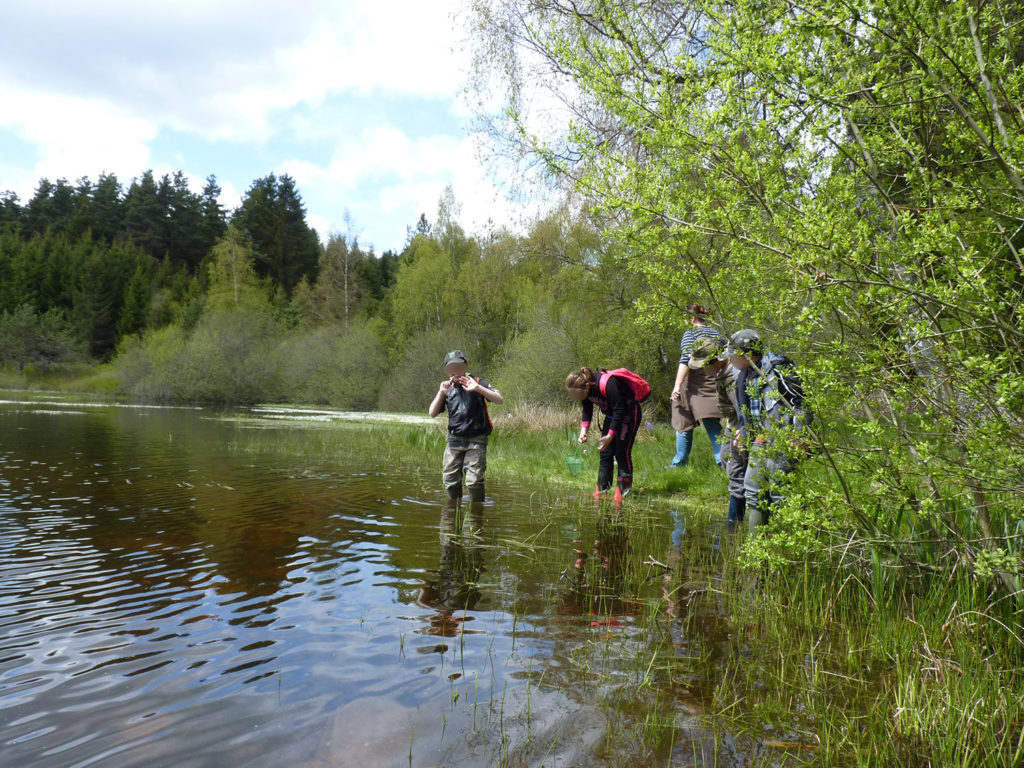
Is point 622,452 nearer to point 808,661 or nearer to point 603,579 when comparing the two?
point 603,579

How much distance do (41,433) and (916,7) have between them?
19068 millimetres

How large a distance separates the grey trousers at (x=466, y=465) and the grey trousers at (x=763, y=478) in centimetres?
347

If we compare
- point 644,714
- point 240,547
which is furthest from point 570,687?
point 240,547

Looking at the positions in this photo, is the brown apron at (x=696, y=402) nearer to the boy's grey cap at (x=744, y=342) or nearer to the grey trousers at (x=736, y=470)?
the grey trousers at (x=736, y=470)

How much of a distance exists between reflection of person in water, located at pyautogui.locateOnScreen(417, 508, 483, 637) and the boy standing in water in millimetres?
1681

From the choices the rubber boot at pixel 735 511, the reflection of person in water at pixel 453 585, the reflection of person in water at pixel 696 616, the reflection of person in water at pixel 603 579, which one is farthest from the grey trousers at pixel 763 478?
the reflection of person in water at pixel 453 585

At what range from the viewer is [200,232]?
2975 inches

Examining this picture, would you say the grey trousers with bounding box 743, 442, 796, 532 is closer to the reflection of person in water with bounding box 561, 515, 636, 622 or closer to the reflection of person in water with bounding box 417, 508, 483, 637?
→ the reflection of person in water with bounding box 561, 515, 636, 622

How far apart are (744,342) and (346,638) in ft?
9.79

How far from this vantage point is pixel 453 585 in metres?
4.62

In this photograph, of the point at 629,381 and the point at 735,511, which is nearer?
the point at 735,511

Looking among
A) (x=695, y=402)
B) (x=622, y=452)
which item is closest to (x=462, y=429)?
(x=622, y=452)

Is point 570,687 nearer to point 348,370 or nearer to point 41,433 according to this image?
point 41,433

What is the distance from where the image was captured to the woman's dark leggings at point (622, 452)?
7793 millimetres
